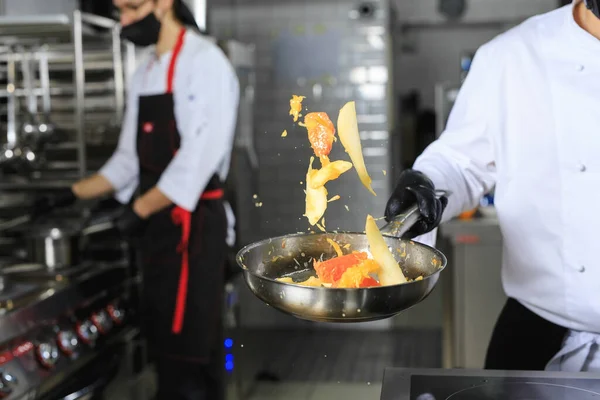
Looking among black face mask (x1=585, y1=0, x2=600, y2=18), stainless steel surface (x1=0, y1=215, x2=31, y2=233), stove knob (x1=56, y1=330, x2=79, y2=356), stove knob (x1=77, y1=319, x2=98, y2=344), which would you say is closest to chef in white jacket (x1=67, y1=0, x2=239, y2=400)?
stainless steel surface (x1=0, y1=215, x2=31, y2=233)

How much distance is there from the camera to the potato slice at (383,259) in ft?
3.91

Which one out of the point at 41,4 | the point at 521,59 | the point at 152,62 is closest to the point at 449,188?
the point at 521,59

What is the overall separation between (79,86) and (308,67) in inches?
93.8

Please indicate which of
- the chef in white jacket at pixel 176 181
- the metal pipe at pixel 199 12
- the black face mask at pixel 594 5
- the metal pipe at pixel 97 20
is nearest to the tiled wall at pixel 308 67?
the metal pipe at pixel 199 12

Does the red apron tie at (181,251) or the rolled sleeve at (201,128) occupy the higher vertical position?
the rolled sleeve at (201,128)

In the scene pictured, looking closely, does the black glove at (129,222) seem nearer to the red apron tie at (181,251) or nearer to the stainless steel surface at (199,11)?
the red apron tie at (181,251)

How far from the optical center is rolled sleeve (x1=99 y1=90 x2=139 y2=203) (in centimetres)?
310

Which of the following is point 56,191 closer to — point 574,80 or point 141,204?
point 141,204

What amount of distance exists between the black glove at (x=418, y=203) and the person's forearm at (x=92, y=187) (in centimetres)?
193

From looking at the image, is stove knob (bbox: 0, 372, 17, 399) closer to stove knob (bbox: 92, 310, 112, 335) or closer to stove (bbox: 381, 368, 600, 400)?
stove knob (bbox: 92, 310, 112, 335)

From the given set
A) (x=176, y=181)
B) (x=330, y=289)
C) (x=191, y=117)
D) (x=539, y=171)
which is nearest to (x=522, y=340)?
(x=539, y=171)

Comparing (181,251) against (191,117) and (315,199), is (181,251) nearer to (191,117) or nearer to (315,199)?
(191,117)

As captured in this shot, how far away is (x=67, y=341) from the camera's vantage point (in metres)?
2.30

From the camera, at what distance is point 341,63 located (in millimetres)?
5160
